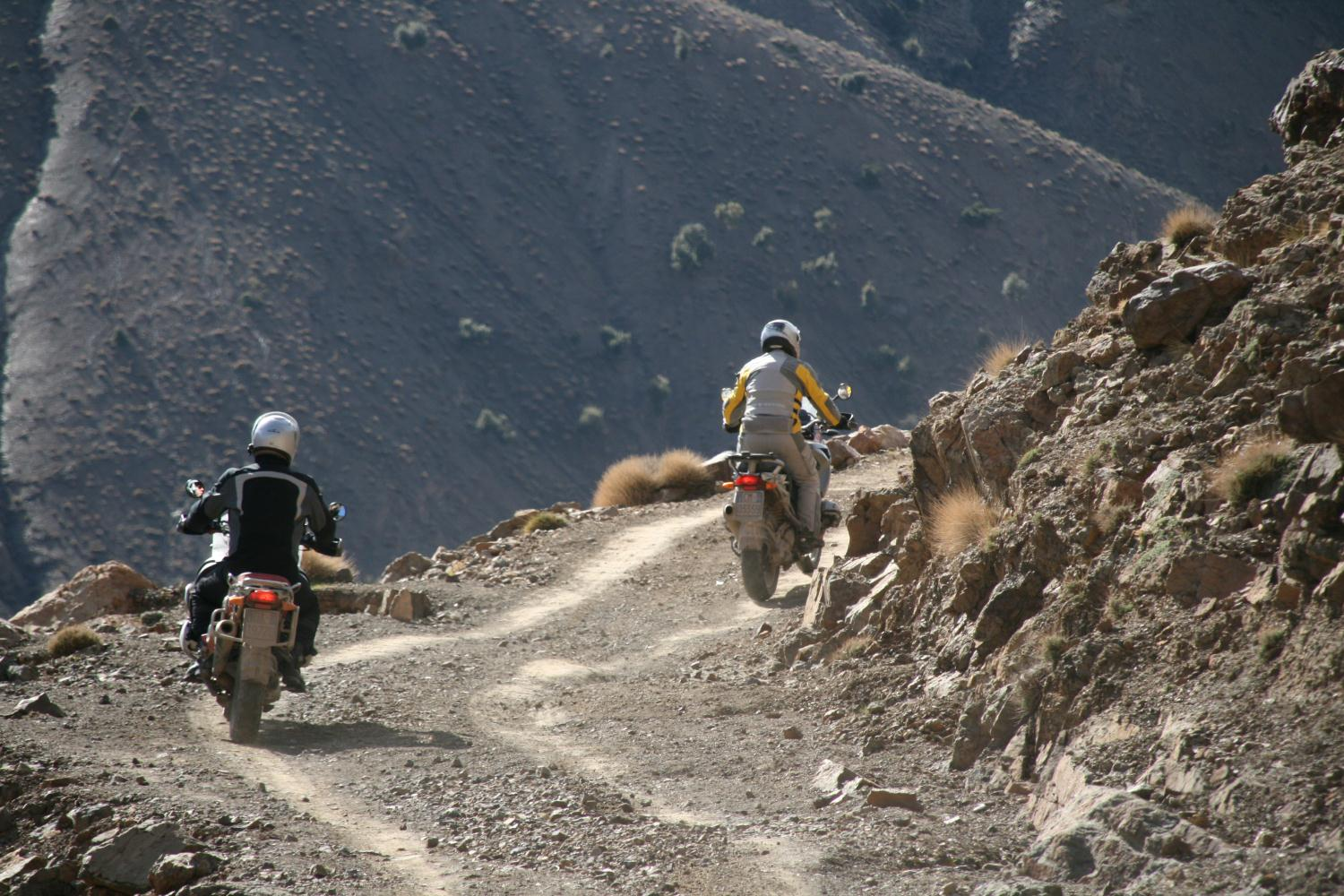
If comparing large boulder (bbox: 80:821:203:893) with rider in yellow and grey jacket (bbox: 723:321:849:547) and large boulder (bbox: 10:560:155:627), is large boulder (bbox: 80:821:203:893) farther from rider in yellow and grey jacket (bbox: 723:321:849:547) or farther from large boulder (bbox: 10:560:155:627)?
large boulder (bbox: 10:560:155:627)

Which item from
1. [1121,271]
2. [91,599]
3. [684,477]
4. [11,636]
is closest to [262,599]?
[11,636]

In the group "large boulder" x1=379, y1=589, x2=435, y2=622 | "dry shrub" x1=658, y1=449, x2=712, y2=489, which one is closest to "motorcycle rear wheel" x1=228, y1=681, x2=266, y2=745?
"large boulder" x1=379, y1=589, x2=435, y2=622

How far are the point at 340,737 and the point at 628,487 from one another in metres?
14.1

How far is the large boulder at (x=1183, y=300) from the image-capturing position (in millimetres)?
7617

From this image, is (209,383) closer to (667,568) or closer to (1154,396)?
(667,568)

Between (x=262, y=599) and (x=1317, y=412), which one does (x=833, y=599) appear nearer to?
(x=262, y=599)

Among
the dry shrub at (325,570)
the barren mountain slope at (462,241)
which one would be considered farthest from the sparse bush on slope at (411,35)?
the dry shrub at (325,570)

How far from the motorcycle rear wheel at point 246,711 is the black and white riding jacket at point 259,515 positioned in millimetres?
701

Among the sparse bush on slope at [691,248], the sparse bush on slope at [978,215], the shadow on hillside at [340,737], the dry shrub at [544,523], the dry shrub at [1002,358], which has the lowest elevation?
the dry shrub at [544,523]

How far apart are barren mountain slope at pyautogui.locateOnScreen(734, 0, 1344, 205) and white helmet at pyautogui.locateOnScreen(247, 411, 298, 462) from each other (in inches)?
3218

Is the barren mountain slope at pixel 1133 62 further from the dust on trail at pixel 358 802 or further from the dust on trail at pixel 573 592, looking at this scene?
the dust on trail at pixel 358 802

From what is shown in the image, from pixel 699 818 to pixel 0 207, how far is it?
62.3m

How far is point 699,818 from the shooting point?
5949 mm

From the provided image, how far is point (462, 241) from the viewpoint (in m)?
64.0
